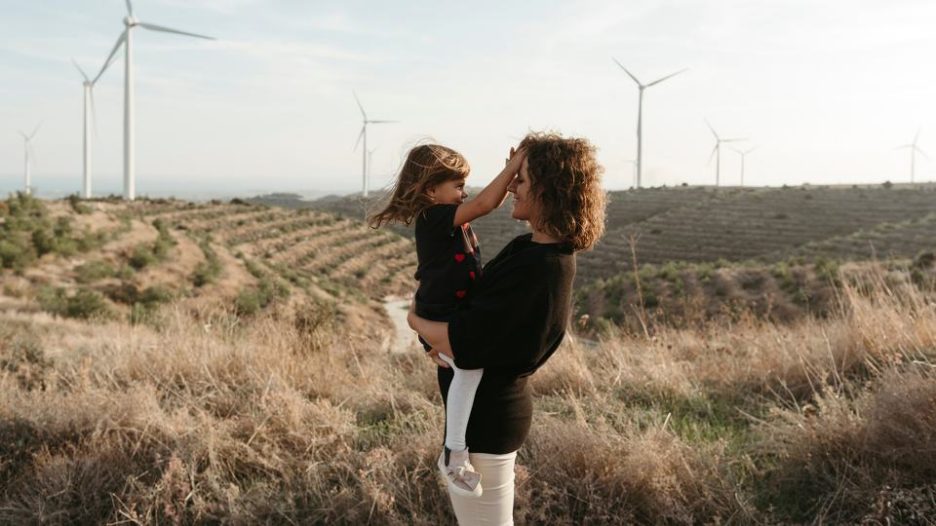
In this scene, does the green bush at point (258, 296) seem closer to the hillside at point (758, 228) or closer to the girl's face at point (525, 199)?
the hillside at point (758, 228)

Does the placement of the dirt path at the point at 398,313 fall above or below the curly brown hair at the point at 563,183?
below

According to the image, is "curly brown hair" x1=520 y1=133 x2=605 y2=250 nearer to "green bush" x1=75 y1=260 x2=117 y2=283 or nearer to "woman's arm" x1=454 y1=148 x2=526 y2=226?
"woman's arm" x1=454 y1=148 x2=526 y2=226

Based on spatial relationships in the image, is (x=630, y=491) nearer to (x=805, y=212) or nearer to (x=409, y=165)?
(x=409, y=165)

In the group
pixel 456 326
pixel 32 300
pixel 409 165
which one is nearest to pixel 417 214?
pixel 409 165

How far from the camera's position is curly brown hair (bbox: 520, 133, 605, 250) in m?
2.64

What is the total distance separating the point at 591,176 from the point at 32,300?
809 inches

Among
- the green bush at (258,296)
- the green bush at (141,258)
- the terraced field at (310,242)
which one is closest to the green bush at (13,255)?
the green bush at (141,258)

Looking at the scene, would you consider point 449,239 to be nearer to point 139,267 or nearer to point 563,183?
point 563,183

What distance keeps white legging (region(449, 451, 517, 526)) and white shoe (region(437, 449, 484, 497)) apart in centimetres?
6

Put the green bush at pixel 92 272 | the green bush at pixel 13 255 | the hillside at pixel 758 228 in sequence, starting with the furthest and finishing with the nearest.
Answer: the hillside at pixel 758 228, the green bush at pixel 92 272, the green bush at pixel 13 255

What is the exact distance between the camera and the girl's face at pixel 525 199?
269 centimetres

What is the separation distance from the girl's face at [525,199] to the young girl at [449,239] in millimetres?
37

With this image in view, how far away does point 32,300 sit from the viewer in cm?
1962

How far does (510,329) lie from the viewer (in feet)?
8.54
